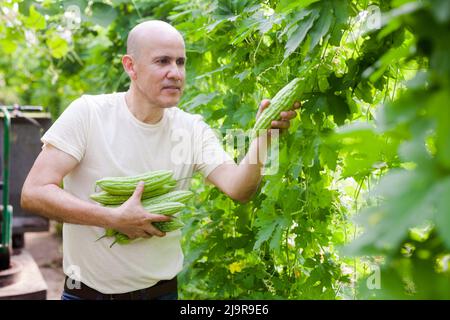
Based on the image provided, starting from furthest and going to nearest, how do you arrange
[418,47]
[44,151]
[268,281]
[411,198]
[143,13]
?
[143,13]
[268,281]
[44,151]
[418,47]
[411,198]

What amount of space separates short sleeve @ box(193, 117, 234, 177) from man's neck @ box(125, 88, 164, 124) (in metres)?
0.21

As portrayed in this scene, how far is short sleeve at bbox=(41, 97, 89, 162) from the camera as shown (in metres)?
2.65

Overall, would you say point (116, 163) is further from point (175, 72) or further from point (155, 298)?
point (155, 298)

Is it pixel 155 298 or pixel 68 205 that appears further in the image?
pixel 155 298

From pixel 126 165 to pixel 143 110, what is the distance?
0.89 feet

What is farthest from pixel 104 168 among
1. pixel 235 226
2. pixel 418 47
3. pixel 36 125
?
pixel 36 125

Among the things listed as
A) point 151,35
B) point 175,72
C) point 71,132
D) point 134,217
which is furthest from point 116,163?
point 151,35

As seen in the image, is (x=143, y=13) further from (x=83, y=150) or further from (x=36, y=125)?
(x=83, y=150)

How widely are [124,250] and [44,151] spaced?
0.55 metres

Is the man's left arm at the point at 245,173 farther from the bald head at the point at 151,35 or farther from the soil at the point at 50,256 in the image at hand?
the soil at the point at 50,256

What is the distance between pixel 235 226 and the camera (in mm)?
3451

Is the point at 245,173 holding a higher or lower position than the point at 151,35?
lower

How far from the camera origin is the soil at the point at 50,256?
7543mm

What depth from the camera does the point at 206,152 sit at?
115 inches
